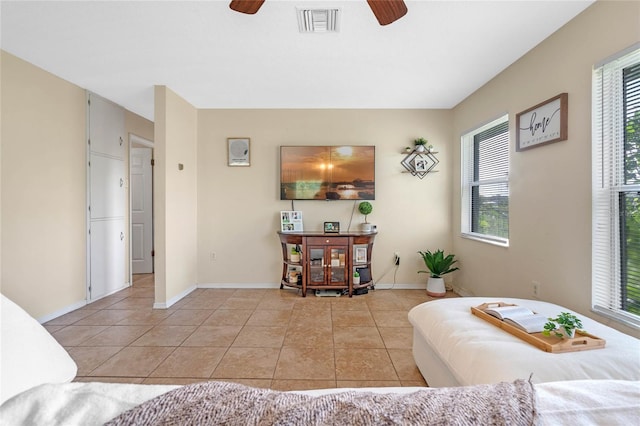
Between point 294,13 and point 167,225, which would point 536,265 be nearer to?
point 294,13

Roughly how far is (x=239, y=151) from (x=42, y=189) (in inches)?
82.8

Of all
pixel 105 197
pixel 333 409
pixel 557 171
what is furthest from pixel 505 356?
pixel 105 197

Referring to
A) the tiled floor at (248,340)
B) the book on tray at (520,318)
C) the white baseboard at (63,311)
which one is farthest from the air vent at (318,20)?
the white baseboard at (63,311)

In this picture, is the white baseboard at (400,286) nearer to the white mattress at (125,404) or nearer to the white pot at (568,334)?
the white pot at (568,334)

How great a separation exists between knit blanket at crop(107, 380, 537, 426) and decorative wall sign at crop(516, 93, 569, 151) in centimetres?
230

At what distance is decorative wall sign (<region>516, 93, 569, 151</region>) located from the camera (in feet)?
6.62

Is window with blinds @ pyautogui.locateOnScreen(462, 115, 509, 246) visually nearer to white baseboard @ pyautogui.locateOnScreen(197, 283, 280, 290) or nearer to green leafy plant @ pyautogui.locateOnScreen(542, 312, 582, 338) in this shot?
green leafy plant @ pyautogui.locateOnScreen(542, 312, 582, 338)

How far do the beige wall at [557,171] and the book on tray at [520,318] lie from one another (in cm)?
70

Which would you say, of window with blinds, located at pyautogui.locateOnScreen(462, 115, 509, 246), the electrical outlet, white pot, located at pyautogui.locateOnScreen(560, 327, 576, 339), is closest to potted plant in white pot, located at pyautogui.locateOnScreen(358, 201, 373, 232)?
window with blinds, located at pyautogui.locateOnScreen(462, 115, 509, 246)

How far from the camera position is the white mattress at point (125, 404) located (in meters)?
0.45

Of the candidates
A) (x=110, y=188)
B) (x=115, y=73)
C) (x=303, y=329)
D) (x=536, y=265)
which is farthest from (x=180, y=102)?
(x=536, y=265)

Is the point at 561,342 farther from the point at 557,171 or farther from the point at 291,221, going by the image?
the point at 291,221

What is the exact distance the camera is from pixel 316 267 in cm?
356

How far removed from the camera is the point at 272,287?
3.90 m
